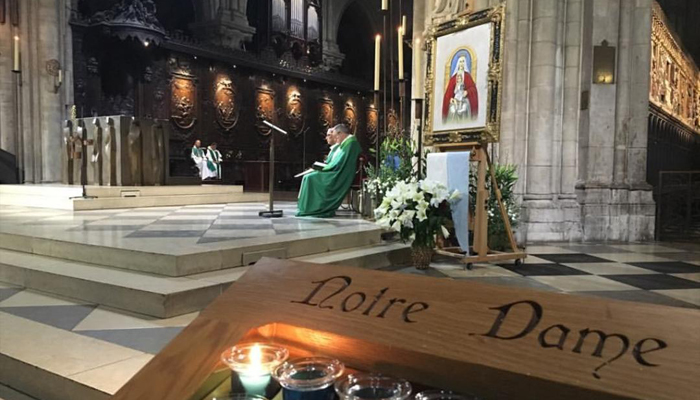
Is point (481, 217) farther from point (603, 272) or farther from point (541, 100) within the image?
point (541, 100)

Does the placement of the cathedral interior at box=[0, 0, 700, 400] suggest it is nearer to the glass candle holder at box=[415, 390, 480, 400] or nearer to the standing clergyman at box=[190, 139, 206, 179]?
the glass candle holder at box=[415, 390, 480, 400]

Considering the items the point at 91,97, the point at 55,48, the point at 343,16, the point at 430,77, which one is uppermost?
the point at 343,16

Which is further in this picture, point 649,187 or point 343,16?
point 343,16

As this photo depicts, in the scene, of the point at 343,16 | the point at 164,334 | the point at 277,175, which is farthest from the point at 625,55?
the point at 343,16

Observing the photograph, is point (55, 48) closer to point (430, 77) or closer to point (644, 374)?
point (430, 77)

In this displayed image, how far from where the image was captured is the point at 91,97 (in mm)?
12203

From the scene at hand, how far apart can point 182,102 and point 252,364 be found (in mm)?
13948

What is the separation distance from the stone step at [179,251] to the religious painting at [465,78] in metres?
1.65

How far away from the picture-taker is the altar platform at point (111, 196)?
7.24 m

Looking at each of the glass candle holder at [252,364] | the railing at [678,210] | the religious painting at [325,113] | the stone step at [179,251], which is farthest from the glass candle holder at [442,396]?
the religious painting at [325,113]

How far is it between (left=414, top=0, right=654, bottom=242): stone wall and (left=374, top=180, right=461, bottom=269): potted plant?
279 cm

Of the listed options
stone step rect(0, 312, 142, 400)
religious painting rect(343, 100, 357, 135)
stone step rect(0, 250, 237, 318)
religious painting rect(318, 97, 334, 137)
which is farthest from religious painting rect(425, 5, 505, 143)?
religious painting rect(343, 100, 357, 135)

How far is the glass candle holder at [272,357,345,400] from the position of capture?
0.93 metres

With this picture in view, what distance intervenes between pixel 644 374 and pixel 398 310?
0.42 metres
